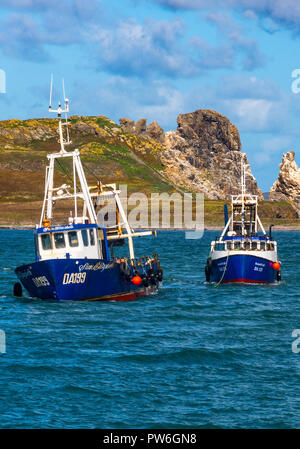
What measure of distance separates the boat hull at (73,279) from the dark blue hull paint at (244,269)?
481 inches

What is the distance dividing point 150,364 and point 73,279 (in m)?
15.3

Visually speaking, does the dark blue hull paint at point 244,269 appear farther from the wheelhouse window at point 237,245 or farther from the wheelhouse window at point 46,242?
the wheelhouse window at point 46,242

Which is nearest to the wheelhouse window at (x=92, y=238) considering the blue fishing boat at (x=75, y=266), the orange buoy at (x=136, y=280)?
the blue fishing boat at (x=75, y=266)

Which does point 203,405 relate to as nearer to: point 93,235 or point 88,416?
point 88,416

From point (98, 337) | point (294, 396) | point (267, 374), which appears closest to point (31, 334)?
point (98, 337)

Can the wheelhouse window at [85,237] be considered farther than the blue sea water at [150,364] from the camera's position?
Yes

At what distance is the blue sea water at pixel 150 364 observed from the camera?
24156 millimetres

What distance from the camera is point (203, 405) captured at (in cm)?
2505

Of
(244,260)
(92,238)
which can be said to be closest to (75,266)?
(92,238)

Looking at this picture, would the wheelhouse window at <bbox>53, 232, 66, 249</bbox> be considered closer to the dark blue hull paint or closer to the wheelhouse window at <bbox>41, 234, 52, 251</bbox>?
the wheelhouse window at <bbox>41, 234, 52, 251</bbox>

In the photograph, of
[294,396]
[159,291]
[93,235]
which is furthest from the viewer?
[159,291]

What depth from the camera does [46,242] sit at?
47406 mm

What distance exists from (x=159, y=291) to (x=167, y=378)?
28.8m

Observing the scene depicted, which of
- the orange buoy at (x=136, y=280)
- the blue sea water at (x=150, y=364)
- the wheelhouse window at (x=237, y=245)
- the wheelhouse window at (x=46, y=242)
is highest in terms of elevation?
the wheelhouse window at (x=46, y=242)
